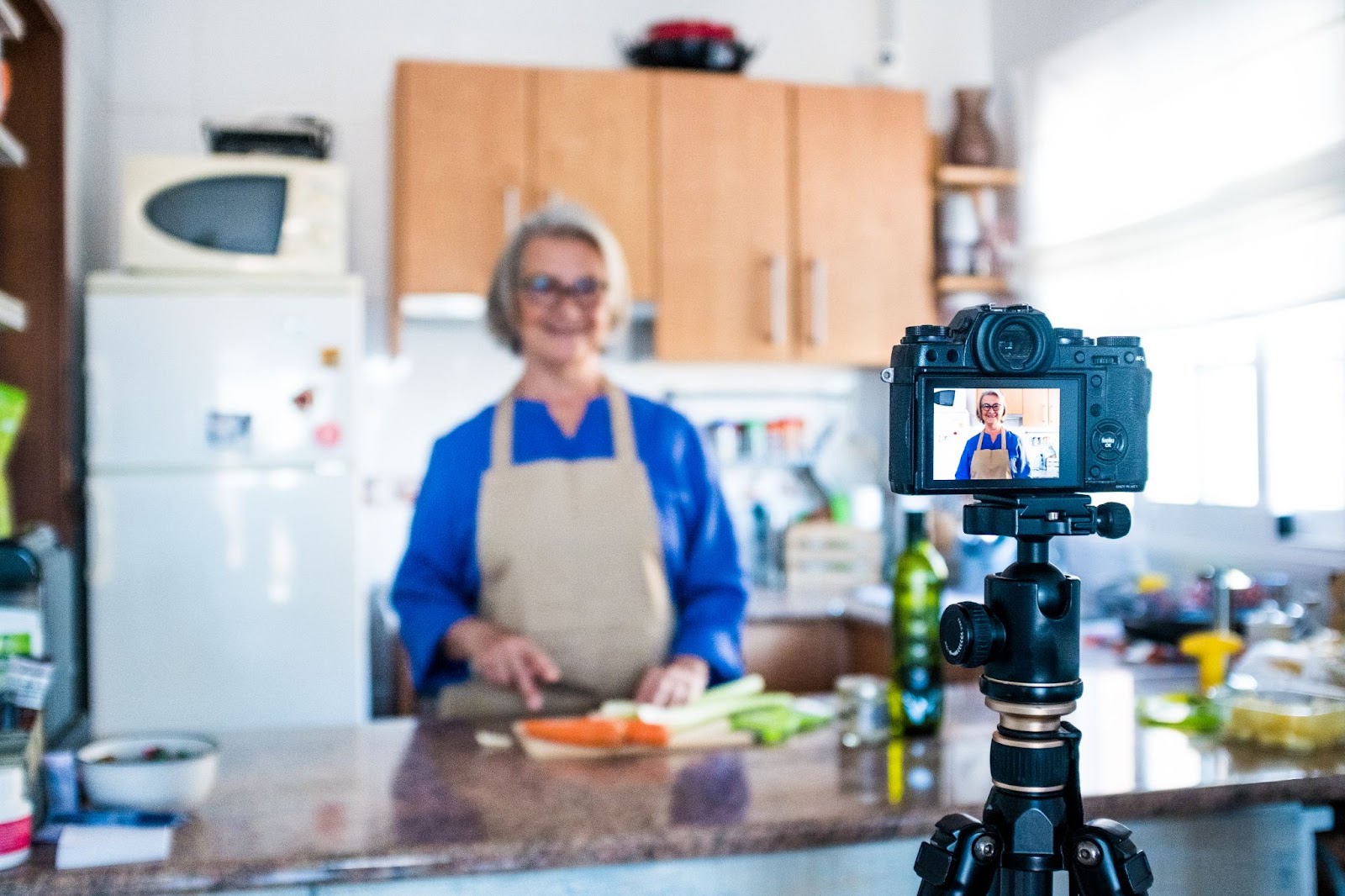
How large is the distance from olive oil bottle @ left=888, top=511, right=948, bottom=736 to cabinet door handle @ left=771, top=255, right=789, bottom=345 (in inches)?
72.8

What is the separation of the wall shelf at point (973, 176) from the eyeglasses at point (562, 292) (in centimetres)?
185

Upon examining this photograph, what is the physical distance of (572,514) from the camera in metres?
1.77

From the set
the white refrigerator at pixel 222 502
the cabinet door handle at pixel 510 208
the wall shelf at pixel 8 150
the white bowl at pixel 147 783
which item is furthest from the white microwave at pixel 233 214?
the white bowl at pixel 147 783

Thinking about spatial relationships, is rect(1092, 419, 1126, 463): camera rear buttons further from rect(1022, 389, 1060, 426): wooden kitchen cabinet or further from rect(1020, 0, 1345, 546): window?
rect(1020, 0, 1345, 546): window

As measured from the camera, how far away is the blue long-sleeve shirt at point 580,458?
1677 mm

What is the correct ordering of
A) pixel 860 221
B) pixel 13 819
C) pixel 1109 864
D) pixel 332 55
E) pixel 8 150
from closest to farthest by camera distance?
pixel 1109 864 < pixel 13 819 < pixel 8 150 < pixel 332 55 < pixel 860 221

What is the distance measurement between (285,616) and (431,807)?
5.36 feet

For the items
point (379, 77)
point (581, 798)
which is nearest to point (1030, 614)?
point (581, 798)

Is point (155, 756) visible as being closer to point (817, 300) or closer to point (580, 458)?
point (580, 458)

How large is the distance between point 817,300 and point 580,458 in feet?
4.99

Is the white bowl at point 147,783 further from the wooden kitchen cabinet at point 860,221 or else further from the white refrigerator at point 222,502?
the wooden kitchen cabinet at point 860,221

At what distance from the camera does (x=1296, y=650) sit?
1555 millimetres

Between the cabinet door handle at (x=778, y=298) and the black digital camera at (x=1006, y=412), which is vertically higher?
the cabinet door handle at (x=778, y=298)

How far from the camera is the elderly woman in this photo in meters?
1.72
